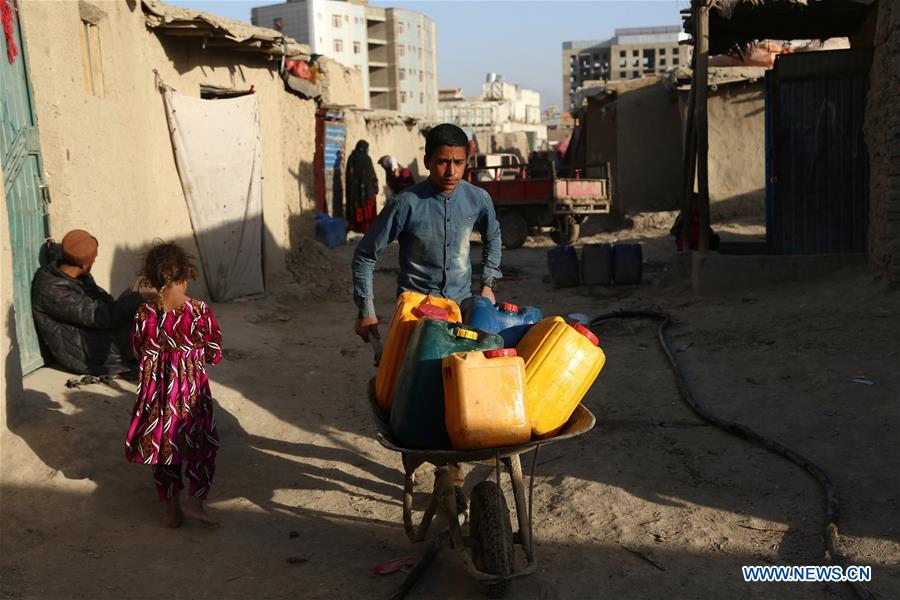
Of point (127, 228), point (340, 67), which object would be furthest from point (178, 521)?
point (340, 67)

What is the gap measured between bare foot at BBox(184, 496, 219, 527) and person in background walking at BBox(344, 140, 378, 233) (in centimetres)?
1473

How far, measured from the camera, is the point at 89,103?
6461 millimetres

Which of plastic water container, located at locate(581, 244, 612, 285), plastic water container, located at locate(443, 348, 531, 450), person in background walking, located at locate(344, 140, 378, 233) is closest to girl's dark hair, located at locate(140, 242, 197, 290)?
plastic water container, located at locate(443, 348, 531, 450)

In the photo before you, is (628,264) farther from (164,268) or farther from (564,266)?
(164,268)

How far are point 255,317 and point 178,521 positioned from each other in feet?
16.7

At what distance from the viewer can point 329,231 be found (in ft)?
50.1

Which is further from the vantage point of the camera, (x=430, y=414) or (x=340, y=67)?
(x=340, y=67)

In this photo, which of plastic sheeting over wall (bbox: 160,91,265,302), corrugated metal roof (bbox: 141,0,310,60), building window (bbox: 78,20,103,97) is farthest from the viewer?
plastic sheeting over wall (bbox: 160,91,265,302)

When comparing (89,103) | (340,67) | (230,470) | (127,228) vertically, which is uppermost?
(340,67)

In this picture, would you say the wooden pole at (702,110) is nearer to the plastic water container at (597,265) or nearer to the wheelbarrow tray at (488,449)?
the plastic water container at (597,265)

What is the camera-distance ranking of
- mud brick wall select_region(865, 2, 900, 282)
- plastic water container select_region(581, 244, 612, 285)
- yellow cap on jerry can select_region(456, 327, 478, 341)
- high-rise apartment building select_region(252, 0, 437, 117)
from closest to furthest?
yellow cap on jerry can select_region(456, 327, 478, 341), mud brick wall select_region(865, 2, 900, 282), plastic water container select_region(581, 244, 612, 285), high-rise apartment building select_region(252, 0, 437, 117)

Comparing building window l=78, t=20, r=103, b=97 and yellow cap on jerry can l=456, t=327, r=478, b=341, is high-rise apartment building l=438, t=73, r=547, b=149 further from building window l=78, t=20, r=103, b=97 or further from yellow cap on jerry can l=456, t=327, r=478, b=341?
yellow cap on jerry can l=456, t=327, r=478, b=341

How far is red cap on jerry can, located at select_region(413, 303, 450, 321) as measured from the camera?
3338 millimetres

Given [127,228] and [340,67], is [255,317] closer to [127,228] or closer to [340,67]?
[127,228]
